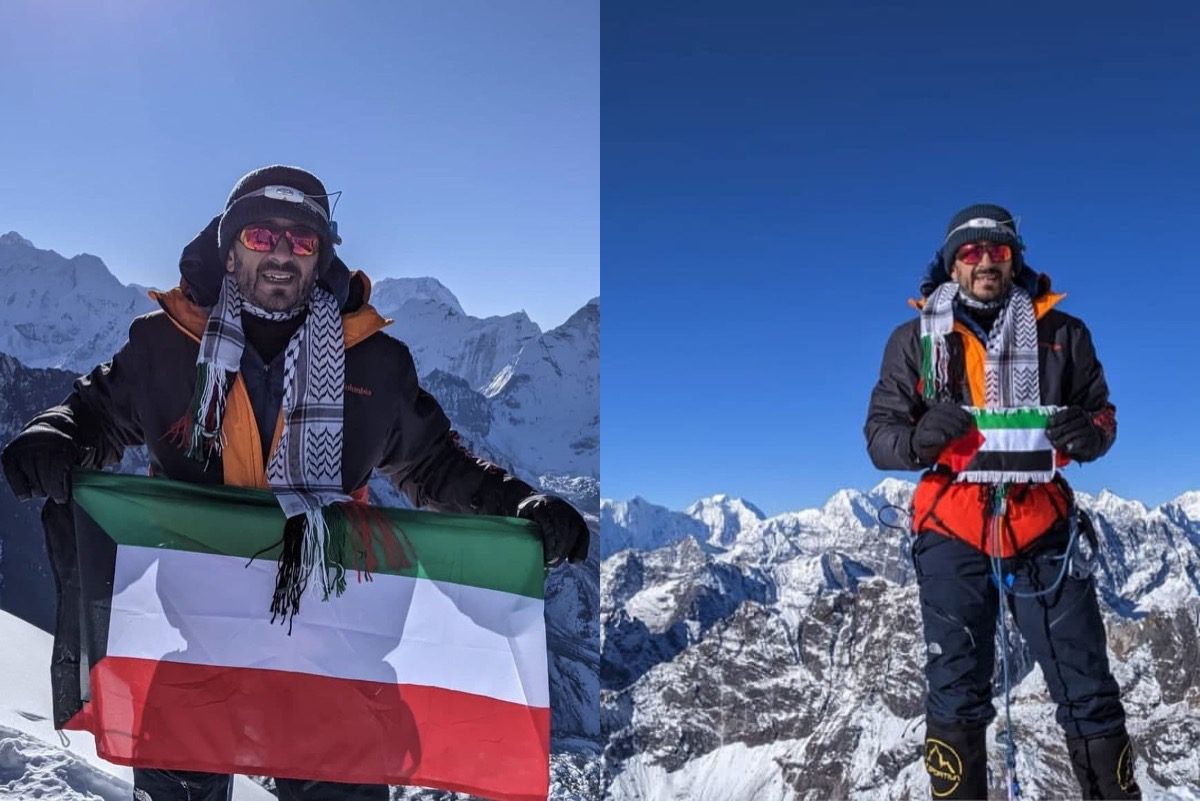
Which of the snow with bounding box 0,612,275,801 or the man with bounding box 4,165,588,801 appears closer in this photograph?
the man with bounding box 4,165,588,801

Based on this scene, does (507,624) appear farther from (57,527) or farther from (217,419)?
(57,527)

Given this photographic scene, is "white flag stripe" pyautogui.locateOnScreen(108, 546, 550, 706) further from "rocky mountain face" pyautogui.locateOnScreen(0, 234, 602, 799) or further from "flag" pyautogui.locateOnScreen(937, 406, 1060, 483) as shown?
"rocky mountain face" pyautogui.locateOnScreen(0, 234, 602, 799)

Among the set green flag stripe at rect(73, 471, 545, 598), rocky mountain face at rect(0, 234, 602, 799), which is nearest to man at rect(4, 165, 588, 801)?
green flag stripe at rect(73, 471, 545, 598)

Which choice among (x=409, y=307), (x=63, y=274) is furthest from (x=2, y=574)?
(x=409, y=307)

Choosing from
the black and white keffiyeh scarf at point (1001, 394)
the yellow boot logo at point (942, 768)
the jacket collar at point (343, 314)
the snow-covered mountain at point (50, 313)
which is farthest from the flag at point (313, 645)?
the snow-covered mountain at point (50, 313)

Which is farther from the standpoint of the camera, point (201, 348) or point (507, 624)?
point (507, 624)

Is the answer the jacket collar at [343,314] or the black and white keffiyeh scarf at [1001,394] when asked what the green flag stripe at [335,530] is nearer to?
the jacket collar at [343,314]

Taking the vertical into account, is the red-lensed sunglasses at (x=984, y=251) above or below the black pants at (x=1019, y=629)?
above
